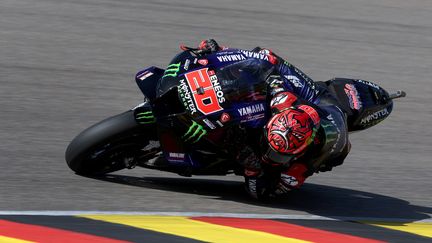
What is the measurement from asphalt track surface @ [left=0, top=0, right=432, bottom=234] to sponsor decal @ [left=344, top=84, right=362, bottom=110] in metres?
0.79

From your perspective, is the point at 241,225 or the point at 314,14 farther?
the point at 314,14

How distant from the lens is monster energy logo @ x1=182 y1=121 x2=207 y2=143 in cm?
600

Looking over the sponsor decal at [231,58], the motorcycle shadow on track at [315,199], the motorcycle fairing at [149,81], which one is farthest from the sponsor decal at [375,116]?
the motorcycle fairing at [149,81]

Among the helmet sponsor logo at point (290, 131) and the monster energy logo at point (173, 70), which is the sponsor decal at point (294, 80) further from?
the monster energy logo at point (173, 70)

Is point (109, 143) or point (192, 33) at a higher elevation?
point (192, 33)

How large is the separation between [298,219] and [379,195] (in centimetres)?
114

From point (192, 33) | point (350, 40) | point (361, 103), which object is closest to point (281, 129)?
point (361, 103)

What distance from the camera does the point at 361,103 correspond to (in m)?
6.49

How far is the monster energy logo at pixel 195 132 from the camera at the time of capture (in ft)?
19.7

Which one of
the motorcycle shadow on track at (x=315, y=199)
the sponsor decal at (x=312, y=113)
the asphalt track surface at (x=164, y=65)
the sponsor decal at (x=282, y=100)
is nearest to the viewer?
the sponsor decal at (x=312, y=113)

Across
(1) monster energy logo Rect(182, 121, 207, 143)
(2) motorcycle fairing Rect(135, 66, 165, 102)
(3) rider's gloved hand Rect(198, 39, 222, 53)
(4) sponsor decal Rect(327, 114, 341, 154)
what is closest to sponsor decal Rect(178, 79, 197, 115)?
(1) monster energy logo Rect(182, 121, 207, 143)

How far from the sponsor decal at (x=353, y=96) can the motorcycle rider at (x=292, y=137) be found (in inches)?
5.0

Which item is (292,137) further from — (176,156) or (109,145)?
(109,145)

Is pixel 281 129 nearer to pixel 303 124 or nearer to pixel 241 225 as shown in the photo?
pixel 303 124
